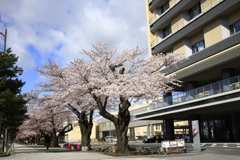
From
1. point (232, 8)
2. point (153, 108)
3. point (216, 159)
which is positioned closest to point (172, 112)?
point (153, 108)

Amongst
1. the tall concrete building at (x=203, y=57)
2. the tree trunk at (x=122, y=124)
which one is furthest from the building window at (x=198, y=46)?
the tree trunk at (x=122, y=124)

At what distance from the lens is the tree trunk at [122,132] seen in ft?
56.7

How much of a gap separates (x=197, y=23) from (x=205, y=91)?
9.13 meters

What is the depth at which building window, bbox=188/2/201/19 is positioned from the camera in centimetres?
3065

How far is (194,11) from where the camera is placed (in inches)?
1239

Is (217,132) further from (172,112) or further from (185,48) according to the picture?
(185,48)

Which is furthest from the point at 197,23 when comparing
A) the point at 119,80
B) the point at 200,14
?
the point at 119,80

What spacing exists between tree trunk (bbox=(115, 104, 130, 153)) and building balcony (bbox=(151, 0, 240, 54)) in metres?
16.7

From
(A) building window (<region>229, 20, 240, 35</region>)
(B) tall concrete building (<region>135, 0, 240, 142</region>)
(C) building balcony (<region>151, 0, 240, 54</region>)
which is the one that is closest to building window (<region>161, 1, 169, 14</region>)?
(B) tall concrete building (<region>135, 0, 240, 142</region>)

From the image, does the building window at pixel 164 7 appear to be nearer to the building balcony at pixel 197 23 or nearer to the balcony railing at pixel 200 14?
the building balcony at pixel 197 23

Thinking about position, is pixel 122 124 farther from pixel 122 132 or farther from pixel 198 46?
pixel 198 46

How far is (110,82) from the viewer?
18.9 m

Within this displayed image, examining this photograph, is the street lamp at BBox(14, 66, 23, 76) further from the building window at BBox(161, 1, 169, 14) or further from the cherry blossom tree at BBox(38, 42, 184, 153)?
the building window at BBox(161, 1, 169, 14)

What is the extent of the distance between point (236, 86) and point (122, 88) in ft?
40.3
